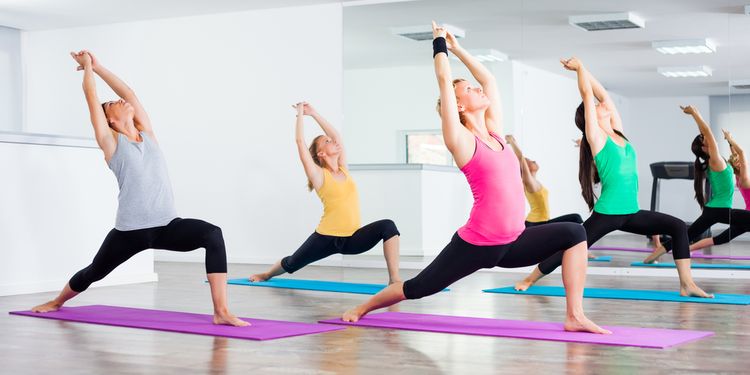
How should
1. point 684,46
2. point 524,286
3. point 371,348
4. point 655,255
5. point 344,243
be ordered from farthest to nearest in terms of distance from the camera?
point 684,46
point 655,255
point 344,243
point 524,286
point 371,348

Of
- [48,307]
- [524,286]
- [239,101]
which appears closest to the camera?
[48,307]

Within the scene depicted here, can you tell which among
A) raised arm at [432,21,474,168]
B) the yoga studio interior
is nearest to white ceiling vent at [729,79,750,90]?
the yoga studio interior

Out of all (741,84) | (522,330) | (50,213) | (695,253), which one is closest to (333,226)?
(50,213)

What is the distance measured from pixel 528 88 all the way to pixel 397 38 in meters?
1.16

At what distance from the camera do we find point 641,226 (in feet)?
15.1

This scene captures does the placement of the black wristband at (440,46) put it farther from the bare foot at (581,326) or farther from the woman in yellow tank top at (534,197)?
the woman in yellow tank top at (534,197)

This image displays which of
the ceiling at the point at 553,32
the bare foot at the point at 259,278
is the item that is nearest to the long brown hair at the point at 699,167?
the ceiling at the point at 553,32

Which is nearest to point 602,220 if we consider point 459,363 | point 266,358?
point 459,363

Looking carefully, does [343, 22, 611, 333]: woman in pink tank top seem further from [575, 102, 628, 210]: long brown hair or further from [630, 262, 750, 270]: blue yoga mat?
[630, 262, 750, 270]: blue yoga mat

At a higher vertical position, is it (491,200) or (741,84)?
(741,84)

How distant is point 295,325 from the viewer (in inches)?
144

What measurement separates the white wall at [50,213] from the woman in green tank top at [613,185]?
277 cm

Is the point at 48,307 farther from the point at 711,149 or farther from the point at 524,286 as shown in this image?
the point at 711,149

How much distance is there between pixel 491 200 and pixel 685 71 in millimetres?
3799
